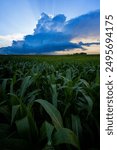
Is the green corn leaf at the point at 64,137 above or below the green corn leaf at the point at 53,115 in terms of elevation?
below

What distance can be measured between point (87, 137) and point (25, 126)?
205 mm

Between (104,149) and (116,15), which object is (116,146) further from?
(116,15)

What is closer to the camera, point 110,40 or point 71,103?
point 110,40

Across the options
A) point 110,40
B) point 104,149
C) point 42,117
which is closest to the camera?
point 104,149

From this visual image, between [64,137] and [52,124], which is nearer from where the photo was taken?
[64,137]

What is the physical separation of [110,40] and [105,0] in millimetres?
124

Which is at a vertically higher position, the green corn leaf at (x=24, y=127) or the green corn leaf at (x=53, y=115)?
the green corn leaf at (x=53, y=115)

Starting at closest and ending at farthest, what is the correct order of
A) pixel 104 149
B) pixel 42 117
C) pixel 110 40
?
1. pixel 104 149
2. pixel 110 40
3. pixel 42 117

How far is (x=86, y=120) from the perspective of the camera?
0.73 m

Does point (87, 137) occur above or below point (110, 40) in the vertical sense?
below

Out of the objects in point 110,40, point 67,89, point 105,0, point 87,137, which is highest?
point 105,0

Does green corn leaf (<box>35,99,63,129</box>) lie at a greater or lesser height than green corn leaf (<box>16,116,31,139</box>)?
greater

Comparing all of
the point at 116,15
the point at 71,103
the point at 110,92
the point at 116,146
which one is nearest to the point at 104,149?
the point at 116,146

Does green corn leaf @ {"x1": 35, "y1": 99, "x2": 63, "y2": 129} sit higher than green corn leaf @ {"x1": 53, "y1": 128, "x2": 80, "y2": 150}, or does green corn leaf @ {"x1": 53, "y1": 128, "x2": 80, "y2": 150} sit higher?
green corn leaf @ {"x1": 35, "y1": 99, "x2": 63, "y2": 129}
